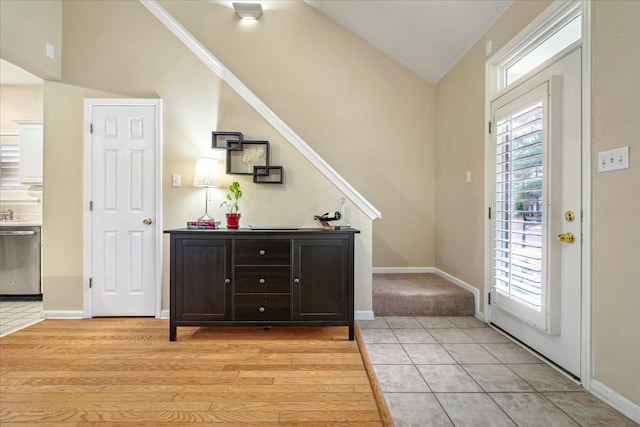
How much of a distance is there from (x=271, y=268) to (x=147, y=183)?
1.57 m

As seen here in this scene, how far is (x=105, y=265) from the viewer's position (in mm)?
3078

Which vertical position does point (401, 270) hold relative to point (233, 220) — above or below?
below

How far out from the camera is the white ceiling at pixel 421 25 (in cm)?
283

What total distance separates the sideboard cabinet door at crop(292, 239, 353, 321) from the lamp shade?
98cm

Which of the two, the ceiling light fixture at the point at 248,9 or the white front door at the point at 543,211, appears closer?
the white front door at the point at 543,211

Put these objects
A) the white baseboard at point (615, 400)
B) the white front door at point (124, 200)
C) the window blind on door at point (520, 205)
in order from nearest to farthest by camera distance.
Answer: the white baseboard at point (615, 400)
the window blind on door at point (520, 205)
the white front door at point (124, 200)

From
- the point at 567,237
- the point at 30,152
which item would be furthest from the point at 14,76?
the point at 567,237

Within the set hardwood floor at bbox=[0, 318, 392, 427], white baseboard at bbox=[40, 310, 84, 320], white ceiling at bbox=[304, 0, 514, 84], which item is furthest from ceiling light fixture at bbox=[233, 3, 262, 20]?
white baseboard at bbox=[40, 310, 84, 320]

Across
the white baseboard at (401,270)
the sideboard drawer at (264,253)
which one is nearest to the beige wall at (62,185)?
the sideboard drawer at (264,253)

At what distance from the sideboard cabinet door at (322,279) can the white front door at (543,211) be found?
4.23 feet

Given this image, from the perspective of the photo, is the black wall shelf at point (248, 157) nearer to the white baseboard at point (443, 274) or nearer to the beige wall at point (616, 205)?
the white baseboard at point (443, 274)

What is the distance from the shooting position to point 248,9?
154 inches

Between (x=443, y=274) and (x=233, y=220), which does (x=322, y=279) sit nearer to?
(x=233, y=220)

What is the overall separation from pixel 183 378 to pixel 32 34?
327 centimetres
